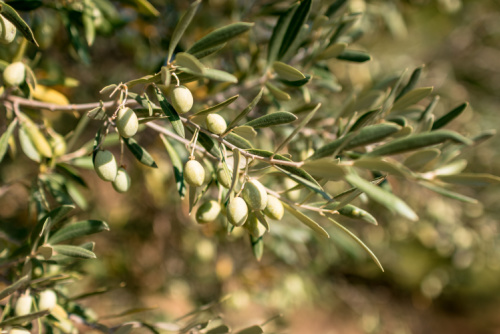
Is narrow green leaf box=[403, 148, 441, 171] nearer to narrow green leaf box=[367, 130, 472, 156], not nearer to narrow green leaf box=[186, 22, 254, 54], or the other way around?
narrow green leaf box=[367, 130, 472, 156]

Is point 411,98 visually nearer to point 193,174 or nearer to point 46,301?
point 193,174

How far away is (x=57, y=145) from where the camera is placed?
2.81ft

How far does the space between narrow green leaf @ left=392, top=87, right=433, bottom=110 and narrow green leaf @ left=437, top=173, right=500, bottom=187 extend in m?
0.23

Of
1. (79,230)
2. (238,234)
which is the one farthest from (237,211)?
(238,234)

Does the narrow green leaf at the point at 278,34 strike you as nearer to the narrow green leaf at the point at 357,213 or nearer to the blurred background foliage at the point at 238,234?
the blurred background foliage at the point at 238,234

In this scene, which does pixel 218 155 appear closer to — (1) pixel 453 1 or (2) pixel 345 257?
(1) pixel 453 1

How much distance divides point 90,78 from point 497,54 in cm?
310

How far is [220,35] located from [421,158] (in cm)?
35

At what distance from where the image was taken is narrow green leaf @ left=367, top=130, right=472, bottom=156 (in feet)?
1.51

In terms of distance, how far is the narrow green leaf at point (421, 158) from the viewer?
511 mm

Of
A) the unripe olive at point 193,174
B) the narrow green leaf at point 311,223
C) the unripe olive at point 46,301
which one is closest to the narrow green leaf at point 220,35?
the unripe olive at point 193,174

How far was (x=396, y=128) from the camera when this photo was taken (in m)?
0.49

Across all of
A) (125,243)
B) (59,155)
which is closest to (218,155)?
(59,155)

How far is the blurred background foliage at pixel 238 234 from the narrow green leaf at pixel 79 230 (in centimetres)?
32
